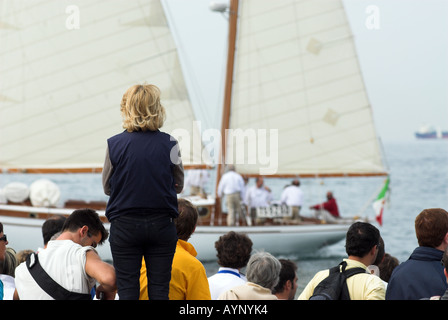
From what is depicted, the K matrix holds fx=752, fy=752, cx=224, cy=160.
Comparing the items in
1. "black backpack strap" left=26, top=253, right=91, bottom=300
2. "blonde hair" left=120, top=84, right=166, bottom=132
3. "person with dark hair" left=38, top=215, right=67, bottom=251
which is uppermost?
"blonde hair" left=120, top=84, right=166, bottom=132

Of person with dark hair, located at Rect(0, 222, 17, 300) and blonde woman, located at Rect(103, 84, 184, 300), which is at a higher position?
blonde woman, located at Rect(103, 84, 184, 300)

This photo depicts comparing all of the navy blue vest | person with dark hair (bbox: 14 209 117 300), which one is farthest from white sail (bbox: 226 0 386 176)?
person with dark hair (bbox: 14 209 117 300)

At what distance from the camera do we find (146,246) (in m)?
4.38

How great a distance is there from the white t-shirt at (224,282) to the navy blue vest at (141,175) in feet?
3.84

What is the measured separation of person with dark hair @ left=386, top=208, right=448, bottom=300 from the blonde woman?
141 centimetres

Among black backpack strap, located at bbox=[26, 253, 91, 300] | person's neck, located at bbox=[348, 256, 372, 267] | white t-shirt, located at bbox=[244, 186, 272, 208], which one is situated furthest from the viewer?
white t-shirt, located at bbox=[244, 186, 272, 208]

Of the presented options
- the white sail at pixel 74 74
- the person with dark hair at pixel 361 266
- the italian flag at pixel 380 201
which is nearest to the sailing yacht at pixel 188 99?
the white sail at pixel 74 74

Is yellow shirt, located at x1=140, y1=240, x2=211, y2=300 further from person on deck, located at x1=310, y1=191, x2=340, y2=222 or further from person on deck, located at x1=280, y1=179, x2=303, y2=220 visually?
person on deck, located at x1=310, y1=191, x2=340, y2=222

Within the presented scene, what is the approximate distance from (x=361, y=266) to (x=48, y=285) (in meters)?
1.94

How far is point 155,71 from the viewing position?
18016 mm

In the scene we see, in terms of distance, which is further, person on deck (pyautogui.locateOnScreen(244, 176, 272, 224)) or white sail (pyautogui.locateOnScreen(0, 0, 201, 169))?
person on deck (pyautogui.locateOnScreen(244, 176, 272, 224))

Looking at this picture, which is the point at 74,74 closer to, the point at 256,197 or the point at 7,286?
the point at 256,197

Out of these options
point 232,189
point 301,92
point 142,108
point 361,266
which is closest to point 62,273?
point 142,108

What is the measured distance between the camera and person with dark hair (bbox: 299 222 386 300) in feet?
15.0
